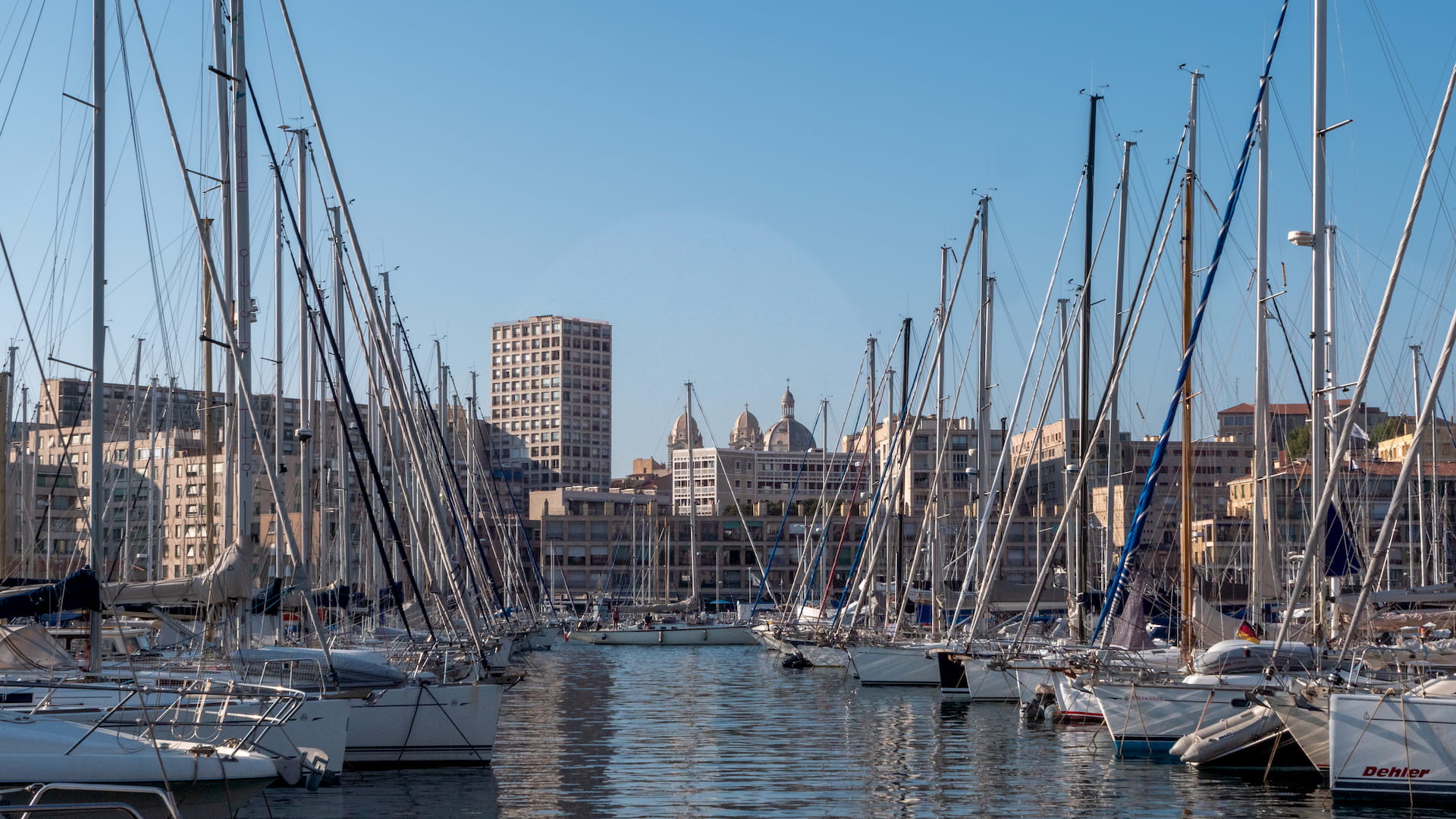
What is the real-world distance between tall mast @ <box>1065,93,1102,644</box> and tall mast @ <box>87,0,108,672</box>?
21.9 m

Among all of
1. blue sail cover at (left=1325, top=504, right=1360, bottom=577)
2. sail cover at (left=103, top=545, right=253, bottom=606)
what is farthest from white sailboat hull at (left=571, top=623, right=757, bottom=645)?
sail cover at (left=103, top=545, right=253, bottom=606)

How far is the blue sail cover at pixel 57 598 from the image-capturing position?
2297cm

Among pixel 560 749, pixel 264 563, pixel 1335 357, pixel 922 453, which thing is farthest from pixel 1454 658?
pixel 922 453

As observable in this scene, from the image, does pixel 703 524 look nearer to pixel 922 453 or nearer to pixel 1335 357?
pixel 922 453

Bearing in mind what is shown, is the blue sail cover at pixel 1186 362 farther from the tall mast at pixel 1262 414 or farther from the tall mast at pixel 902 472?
the tall mast at pixel 902 472

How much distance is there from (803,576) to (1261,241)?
4377 cm

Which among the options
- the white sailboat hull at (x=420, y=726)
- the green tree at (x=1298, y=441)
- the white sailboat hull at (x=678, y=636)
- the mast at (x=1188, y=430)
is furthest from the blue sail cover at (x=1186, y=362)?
the green tree at (x=1298, y=441)

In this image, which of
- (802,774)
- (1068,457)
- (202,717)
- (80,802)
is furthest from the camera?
(1068,457)

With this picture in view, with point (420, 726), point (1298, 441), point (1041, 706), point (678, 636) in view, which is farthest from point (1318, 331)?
point (1298, 441)

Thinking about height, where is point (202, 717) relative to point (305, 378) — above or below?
below

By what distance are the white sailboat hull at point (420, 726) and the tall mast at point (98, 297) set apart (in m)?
4.39

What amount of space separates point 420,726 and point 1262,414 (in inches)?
689

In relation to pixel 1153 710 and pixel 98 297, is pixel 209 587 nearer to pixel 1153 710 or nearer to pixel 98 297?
pixel 98 297

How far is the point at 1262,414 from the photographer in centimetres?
3281
